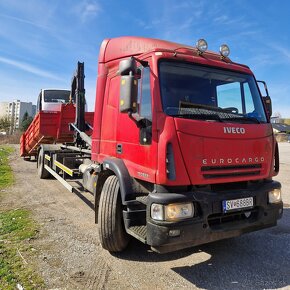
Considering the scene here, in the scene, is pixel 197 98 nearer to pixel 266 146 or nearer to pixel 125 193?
pixel 266 146

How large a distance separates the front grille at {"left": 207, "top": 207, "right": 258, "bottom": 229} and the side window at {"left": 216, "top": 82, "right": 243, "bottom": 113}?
1350 millimetres

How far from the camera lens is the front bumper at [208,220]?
10.9ft

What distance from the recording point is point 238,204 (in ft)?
12.2

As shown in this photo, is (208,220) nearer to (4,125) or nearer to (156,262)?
(156,262)

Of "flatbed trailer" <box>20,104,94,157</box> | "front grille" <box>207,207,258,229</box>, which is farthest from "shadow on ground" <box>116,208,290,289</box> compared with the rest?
"flatbed trailer" <box>20,104,94,157</box>

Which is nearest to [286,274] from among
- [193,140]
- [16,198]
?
[193,140]

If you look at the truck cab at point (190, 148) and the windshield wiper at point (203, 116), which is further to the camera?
the windshield wiper at point (203, 116)

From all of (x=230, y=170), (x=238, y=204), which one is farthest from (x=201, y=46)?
(x=238, y=204)

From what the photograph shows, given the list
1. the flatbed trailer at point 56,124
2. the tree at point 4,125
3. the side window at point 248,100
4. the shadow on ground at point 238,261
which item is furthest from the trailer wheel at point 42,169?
the tree at point 4,125

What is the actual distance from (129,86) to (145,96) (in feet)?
0.97

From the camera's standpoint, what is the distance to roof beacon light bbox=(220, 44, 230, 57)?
4.48 meters

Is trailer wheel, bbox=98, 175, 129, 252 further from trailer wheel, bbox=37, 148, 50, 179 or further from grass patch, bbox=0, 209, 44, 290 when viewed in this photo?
trailer wheel, bbox=37, 148, 50, 179

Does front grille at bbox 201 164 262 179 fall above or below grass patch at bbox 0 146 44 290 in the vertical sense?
above

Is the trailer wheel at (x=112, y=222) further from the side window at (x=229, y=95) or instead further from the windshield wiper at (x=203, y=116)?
the side window at (x=229, y=95)
